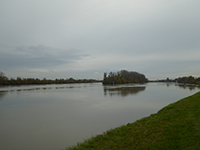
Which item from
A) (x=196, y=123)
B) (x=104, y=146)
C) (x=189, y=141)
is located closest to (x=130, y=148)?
(x=104, y=146)

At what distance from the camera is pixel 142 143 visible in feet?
10.5

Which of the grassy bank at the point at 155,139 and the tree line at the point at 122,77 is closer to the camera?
the grassy bank at the point at 155,139

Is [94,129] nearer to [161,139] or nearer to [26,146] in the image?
[26,146]

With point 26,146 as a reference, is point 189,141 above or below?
above

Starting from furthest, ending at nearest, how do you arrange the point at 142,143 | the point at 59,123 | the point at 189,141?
the point at 59,123, the point at 142,143, the point at 189,141

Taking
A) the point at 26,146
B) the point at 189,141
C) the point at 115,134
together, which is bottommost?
the point at 26,146

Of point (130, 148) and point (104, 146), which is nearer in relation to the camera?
point (130, 148)

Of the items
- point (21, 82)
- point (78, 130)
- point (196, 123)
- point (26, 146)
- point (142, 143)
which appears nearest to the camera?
point (142, 143)

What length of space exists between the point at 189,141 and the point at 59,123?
17.5 ft

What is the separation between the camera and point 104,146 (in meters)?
3.30

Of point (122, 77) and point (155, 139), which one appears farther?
point (122, 77)

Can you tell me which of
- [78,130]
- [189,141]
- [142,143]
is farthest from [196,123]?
[78,130]

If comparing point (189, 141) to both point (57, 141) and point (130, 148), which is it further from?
point (57, 141)

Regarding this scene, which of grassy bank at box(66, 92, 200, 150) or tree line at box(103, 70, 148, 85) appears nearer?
grassy bank at box(66, 92, 200, 150)
